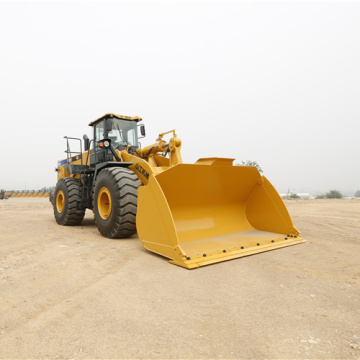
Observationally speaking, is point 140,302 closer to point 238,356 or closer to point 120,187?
point 238,356

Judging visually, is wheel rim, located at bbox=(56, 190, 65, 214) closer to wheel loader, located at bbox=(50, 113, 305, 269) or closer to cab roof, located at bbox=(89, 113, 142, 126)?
cab roof, located at bbox=(89, 113, 142, 126)

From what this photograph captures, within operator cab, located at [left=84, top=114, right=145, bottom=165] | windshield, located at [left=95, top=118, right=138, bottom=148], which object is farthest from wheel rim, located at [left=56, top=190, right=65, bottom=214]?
windshield, located at [left=95, top=118, right=138, bottom=148]

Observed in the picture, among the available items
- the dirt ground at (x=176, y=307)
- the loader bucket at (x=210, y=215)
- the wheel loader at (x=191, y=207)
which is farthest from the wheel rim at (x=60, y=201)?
the loader bucket at (x=210, y=215)

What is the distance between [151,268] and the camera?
297 cm

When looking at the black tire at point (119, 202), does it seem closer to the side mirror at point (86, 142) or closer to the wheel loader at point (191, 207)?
the wheel loader at point (191, 207)

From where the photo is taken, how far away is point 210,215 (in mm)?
4520

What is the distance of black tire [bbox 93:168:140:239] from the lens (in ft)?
13.9

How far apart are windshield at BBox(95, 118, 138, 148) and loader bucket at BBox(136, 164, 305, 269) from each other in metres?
2.52

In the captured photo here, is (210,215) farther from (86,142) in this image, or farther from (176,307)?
(86,142)

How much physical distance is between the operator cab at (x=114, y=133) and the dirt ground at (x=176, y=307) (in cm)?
296

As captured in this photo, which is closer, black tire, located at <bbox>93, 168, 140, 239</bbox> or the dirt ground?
the dirt ground

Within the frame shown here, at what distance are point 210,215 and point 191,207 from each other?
1.32ft

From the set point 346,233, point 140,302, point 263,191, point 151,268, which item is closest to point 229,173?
point 263,191

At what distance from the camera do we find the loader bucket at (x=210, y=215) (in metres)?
3.32
